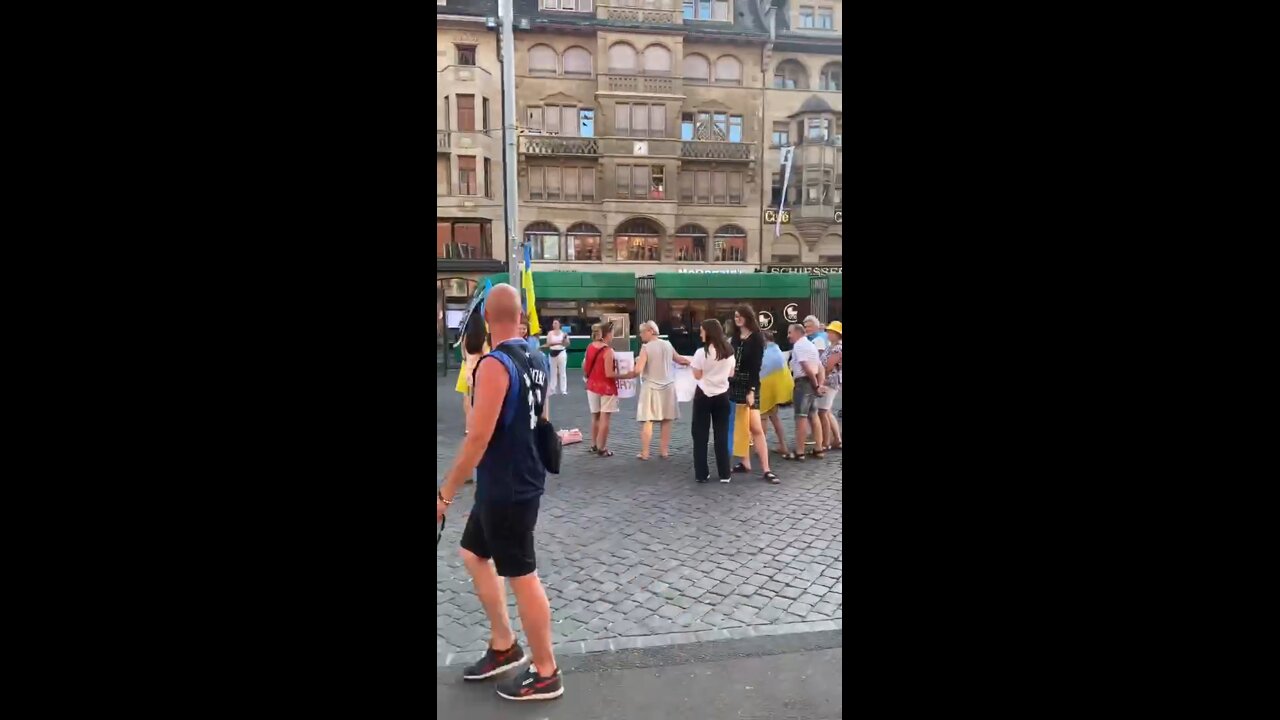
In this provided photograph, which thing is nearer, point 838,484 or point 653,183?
point 838,484

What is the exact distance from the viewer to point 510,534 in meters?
2.90

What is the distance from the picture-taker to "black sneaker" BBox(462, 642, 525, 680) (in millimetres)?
3162

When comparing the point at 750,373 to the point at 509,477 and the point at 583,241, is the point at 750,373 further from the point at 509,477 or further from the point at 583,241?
the point at 583,241

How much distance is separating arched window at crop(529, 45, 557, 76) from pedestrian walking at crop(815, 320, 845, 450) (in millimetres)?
24414

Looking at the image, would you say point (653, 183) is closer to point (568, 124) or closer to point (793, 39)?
point (568, 124)

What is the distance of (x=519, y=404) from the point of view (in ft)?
9.55

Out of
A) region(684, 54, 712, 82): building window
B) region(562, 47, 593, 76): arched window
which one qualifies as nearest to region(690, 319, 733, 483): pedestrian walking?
region(562, 47, 593, 76): arched window

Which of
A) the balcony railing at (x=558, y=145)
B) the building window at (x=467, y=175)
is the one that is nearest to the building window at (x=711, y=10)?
the balcony railing at (x=558, y=145)

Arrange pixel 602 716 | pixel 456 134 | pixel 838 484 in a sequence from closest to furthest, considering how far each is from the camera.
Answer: pixel 602 716, pixel 838 484, pixel 456 134

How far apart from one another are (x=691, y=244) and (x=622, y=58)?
8.46 m

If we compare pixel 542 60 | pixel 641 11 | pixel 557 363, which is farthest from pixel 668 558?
pixel 641 11

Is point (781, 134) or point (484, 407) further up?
point (781, 134)
